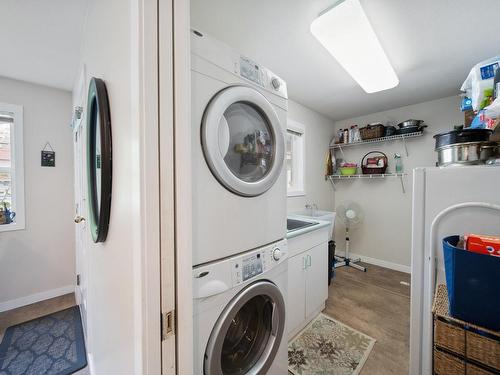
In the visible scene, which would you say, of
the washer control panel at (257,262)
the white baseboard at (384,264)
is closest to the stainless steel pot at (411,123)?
the white baseboard at (384,264)

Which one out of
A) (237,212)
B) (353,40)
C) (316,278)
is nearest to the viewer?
(237,212)

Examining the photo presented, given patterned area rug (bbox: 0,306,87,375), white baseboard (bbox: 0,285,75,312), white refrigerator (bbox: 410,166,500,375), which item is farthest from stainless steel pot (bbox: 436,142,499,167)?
white baseboard (bbox: 0,285,75,312)

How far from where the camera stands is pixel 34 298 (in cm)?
218

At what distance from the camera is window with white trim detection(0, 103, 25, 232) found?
2.03 metres

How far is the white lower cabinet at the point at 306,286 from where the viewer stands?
1.62m

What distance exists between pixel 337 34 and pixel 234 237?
4.73 ft

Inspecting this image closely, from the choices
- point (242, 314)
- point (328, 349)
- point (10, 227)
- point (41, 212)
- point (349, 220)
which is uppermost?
point (41, 212)

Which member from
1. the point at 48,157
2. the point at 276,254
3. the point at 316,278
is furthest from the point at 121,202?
the point at 48,157

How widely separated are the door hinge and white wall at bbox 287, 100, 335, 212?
2283mm

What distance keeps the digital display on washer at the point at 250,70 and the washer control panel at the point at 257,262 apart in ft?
2.66

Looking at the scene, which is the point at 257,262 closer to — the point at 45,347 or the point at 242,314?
the point at 242,314

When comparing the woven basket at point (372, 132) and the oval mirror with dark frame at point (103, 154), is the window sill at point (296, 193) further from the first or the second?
the oval mirror with dark frame at point (103, 154)

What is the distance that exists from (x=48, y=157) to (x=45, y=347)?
1.81m

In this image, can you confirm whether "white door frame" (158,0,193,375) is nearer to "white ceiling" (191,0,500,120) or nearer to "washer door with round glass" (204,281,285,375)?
"washer door with round glass" (204,281,285,375)
